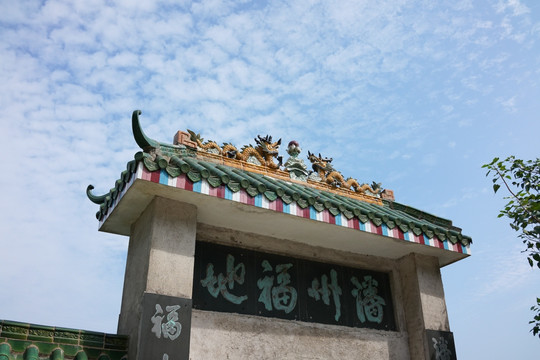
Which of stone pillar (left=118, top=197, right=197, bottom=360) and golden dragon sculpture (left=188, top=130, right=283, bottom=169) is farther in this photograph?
golden dragon sculpture (left=188, top=130, right=283, bottom=169)

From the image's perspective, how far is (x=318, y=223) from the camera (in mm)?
6465

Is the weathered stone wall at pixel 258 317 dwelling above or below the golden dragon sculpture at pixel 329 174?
below

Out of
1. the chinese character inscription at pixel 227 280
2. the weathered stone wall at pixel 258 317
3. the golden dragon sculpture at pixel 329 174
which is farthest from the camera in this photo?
the golden dragon sculpture at pixel 329 174

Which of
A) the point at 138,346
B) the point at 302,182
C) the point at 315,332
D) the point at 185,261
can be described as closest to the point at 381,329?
the point at 315,332

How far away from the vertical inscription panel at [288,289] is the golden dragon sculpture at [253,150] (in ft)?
4.44

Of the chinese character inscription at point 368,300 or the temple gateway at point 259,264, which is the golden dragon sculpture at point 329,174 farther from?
the chinese character inscription at point 368,300

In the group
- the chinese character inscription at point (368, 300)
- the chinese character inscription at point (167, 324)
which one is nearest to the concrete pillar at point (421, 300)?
the chinese character inscription at point (368, 300)

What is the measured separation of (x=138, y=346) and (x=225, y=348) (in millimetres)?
1189

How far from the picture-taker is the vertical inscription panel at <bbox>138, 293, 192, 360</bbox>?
16.4ft

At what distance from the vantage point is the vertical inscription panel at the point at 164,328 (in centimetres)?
499

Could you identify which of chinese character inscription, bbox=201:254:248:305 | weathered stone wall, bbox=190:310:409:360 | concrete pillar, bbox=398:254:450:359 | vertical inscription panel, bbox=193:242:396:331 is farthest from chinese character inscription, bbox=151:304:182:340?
concrete pillar, bbox=398:254:450:359

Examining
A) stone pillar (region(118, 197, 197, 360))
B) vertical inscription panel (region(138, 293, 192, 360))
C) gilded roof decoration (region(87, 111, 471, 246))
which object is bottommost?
vertical inscription panel (region(138, 293, 192, 360))

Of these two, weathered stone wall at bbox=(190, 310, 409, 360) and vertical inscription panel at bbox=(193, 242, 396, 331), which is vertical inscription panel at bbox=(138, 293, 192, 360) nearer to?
weathered stone wall at bbox=(190, 310, 409, 360)

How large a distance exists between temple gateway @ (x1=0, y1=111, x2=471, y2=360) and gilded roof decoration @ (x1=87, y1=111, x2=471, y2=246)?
18 millimetres
